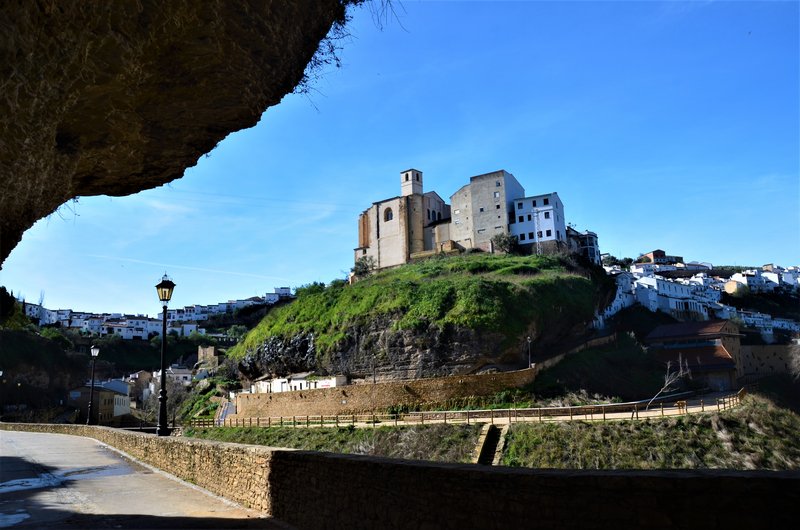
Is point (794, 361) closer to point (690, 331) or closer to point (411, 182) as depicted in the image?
point (690, 331)

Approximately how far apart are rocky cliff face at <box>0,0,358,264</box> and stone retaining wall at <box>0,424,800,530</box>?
13.7 ft

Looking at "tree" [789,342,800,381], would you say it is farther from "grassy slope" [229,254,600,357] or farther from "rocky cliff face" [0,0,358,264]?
"rocky cliff face" [0,0,358,264]

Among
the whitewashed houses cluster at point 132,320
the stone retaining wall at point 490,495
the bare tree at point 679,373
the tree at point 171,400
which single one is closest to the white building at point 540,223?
A: the bare tree at point 679,373

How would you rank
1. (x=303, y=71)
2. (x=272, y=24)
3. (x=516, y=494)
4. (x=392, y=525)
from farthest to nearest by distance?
(x=303, y=71), (x=272, y=24), (x=392, y=525), (x=516, y=494)

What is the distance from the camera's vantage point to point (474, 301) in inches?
1699

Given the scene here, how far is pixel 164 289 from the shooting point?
1210 cm

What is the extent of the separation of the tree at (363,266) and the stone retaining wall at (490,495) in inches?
2426

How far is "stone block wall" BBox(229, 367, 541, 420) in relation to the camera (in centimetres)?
3400

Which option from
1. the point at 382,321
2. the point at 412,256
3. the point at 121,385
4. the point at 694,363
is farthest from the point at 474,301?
the point at 121,385

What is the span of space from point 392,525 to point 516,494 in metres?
1.53

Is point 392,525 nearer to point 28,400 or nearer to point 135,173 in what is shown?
point 135,173

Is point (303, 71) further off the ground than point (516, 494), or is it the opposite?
point (303, 71)

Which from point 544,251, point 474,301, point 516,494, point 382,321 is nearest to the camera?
point 516,494

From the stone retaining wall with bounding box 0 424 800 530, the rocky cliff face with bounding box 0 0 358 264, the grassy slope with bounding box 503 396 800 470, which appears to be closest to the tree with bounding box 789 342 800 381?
the grassy slope with bounding box 503 396 800 470
